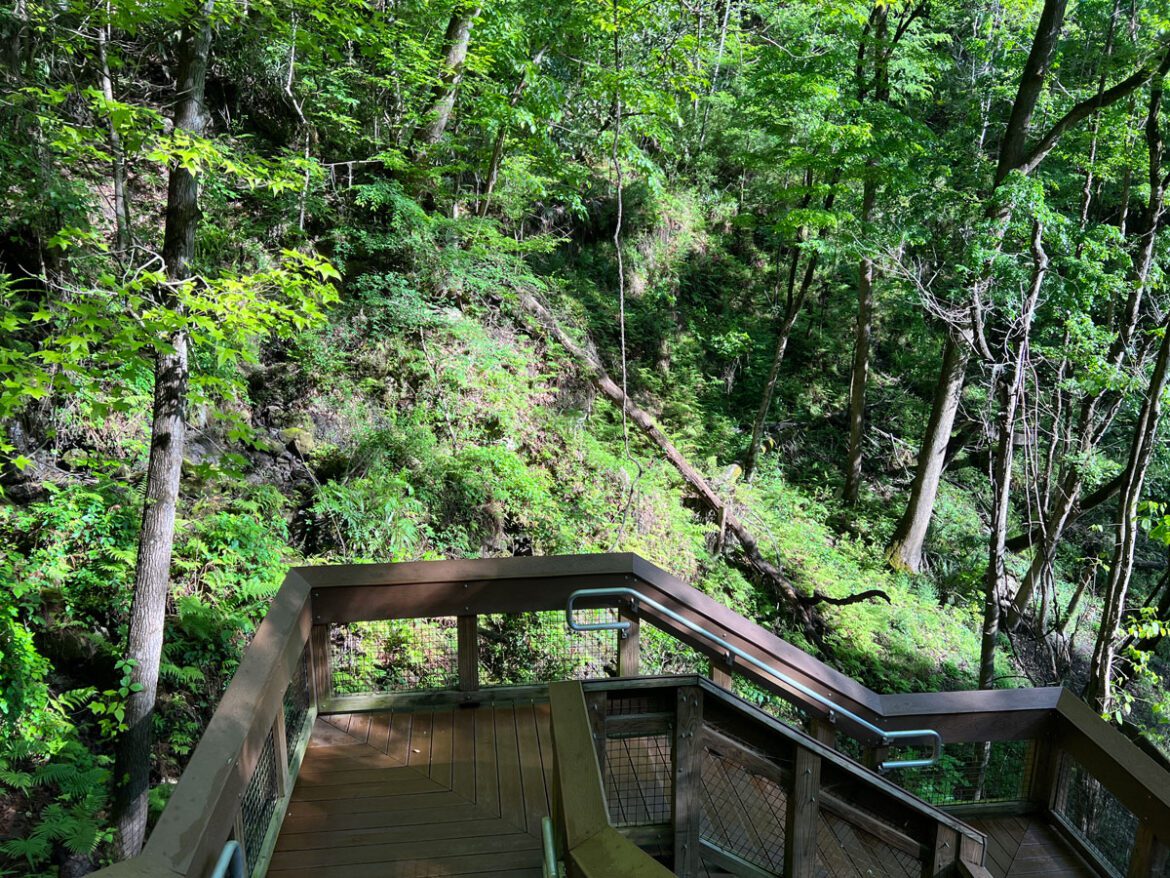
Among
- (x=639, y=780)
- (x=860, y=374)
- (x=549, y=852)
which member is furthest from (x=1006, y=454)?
(x=860, y=374)

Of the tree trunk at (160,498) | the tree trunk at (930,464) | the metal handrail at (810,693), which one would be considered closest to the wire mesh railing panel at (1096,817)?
the metal handrail at (810,693)

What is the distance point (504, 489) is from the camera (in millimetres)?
9383

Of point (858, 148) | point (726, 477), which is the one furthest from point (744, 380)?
point (858, 148)

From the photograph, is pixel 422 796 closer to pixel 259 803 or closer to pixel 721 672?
pixel 259 803

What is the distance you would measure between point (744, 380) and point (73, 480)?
13.4m

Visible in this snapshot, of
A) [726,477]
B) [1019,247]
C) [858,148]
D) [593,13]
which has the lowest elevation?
[726,477]

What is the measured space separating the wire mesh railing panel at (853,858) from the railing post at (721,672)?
871 millimetres

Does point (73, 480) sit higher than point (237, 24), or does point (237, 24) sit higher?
point (237, 24)

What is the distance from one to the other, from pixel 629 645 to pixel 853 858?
1.71 m

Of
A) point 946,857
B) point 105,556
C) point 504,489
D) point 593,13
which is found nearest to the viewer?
point 946,857

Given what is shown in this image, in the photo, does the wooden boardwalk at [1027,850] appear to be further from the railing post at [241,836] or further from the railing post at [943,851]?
the railing post at [241,836]

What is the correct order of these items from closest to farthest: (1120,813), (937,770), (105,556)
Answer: (1120,813)
(105,556)
(937,770)

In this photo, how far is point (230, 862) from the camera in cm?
260

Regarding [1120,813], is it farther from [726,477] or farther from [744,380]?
[744,380]
